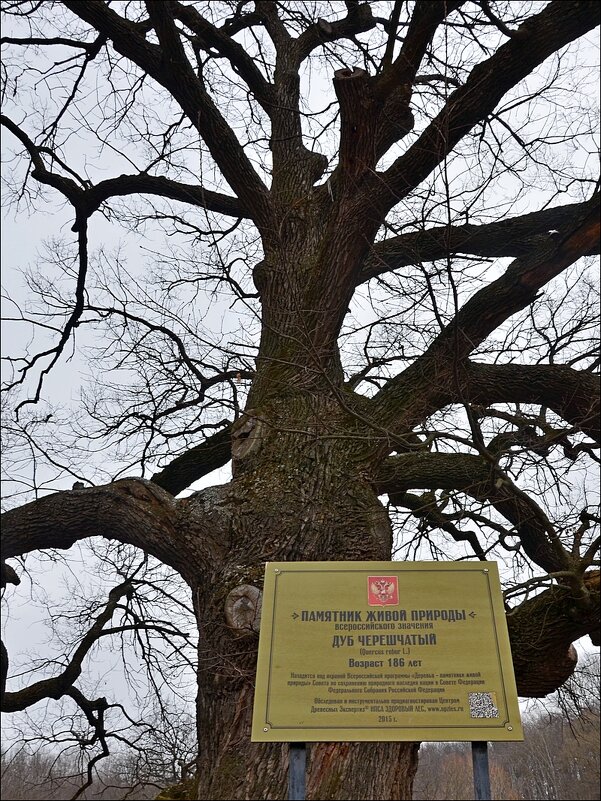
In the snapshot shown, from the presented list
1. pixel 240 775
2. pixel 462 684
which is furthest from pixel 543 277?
pixel 240 775

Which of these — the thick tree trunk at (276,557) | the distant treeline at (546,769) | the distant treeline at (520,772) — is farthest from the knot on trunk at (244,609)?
the distant treeline at (546,769)

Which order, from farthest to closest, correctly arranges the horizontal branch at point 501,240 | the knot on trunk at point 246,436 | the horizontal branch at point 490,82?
the horizontal branch at point 501,240 < the knot on trunk at point 246,436 < the horizontal branch at point 490,82

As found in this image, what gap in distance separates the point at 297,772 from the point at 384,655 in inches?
21.3

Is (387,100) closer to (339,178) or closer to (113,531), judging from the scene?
(339,178)

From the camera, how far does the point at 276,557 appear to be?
3.69m

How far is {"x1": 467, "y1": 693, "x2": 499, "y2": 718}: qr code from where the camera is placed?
8.30 feet

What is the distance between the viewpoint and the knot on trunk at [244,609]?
3424 mm

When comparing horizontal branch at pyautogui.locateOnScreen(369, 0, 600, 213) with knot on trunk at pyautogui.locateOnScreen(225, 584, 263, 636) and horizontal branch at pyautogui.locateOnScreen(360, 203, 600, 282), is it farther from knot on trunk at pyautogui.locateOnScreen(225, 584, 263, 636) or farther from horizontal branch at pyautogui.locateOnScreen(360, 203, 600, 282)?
knot on trunk at pyautogui.locateOnScreen(225, 584, 263, 636)

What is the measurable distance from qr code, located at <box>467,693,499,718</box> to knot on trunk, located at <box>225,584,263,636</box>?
1221 millimetres

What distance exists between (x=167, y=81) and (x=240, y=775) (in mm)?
4528

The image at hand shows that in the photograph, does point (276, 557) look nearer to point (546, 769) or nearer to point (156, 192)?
point (156, 192)

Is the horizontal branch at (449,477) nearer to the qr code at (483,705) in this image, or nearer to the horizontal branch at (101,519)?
the horizontal branch at (101,519)

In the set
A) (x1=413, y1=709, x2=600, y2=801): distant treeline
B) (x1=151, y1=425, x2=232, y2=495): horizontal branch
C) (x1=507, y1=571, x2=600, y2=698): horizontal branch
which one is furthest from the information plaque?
(x1=413, y1=709, x2=600, y2=801): distant treeline

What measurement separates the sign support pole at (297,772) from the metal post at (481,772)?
25.5 inches
